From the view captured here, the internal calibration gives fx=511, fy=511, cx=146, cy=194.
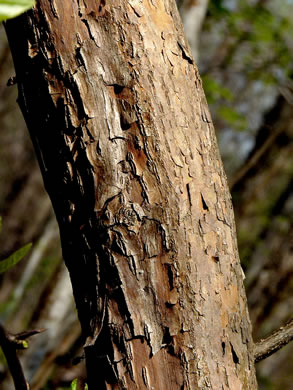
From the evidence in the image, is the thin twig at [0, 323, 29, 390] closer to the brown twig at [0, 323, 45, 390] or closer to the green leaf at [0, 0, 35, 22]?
the brown twig at [0, 323, 45, 390]

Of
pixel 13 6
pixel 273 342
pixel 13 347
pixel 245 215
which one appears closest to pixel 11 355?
pixel 13 347

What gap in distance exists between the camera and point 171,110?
1116 millimetres

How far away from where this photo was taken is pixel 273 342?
1238 mm

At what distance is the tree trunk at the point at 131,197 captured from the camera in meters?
1.07

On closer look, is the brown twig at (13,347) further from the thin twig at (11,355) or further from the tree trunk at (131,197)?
the tree trunk at (131,197)

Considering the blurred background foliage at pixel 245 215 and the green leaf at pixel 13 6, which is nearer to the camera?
the green leaf at pixel 13 6

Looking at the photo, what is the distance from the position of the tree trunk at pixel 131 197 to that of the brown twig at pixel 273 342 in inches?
3.5

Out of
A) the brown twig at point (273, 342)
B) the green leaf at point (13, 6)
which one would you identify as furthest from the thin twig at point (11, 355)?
the green leaf at point (13, 6)

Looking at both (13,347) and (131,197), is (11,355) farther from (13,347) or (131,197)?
(131,197)

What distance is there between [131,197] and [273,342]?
0.51 metres

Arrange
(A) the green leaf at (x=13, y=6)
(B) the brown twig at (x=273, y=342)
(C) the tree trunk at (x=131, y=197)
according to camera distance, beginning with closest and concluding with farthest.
Result: (A) the green leaf at (x=13, y=6)
(C) the tree trunk at (x=131, y=197)
(B) the brown twig at (x=273, y=342)

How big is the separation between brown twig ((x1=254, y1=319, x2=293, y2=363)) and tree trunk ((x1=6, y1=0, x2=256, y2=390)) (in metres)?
0.09

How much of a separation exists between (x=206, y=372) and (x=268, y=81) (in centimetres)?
444

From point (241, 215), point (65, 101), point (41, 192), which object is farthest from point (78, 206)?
point (41, 192)
